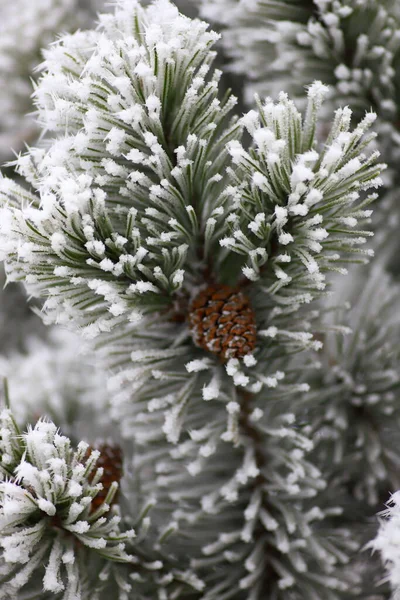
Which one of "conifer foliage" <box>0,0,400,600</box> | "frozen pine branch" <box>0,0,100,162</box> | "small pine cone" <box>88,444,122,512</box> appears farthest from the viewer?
"frozen pine branch" <box>0,0,100,162</box>

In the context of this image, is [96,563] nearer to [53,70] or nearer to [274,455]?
[274,455]

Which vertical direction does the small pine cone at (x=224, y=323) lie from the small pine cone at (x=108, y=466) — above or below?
above

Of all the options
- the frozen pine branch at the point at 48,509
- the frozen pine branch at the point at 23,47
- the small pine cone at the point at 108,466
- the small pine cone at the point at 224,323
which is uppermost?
the frozen pine branch at the point at 23,47

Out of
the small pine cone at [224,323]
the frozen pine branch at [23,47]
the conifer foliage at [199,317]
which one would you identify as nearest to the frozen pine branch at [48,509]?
the conifer foliage at [199,317]

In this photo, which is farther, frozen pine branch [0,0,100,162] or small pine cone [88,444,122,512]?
frozen pine branch [0,0,100,162]

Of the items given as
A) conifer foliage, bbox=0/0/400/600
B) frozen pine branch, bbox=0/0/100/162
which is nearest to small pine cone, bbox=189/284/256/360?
conifer foliage, bbox=0/0/400/600

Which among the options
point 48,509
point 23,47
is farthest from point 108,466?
point 23,47

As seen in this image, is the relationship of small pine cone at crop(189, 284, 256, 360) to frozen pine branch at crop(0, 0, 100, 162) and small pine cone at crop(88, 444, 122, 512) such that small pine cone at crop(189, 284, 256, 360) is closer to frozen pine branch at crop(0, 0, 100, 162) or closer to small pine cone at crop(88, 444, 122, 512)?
small pine cone at crop(88, 444, 122, 512)

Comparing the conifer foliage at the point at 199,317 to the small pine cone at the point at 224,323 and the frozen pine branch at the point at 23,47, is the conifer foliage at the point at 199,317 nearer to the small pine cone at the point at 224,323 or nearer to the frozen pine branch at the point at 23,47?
the small pine cone at the point at 224,323
